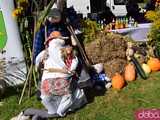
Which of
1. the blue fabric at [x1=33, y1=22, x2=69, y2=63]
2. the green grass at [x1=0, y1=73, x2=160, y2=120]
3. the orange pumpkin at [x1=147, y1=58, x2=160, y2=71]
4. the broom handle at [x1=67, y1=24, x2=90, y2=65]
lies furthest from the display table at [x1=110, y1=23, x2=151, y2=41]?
the blue fabric at [x1=33, y1=22, x2=69, y2=63]

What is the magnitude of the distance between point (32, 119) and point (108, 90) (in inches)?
68.1

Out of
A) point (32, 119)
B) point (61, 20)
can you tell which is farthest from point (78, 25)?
point (32, 119)

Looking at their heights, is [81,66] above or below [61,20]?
below

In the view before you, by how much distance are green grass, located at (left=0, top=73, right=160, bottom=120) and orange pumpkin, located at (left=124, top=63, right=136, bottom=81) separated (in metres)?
0.13

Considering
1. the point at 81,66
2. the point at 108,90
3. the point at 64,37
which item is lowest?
the point at 108,90

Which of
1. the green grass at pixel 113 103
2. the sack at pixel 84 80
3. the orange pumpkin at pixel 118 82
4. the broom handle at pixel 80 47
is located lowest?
the green grass at pixel 113 103

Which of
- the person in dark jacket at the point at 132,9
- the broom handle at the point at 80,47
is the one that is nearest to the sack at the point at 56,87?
the broom handle at the point at 80,47

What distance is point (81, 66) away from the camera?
7523mm

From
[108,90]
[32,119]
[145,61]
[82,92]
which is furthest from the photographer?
[145,61]

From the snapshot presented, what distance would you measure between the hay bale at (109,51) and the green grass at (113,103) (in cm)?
46

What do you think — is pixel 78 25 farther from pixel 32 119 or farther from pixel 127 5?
pixel 127 5

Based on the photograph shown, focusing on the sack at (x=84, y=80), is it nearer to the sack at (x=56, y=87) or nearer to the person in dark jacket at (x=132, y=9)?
the sack at (x=56, y=87)

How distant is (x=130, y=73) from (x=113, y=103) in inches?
43.7

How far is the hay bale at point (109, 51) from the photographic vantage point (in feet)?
27.0
